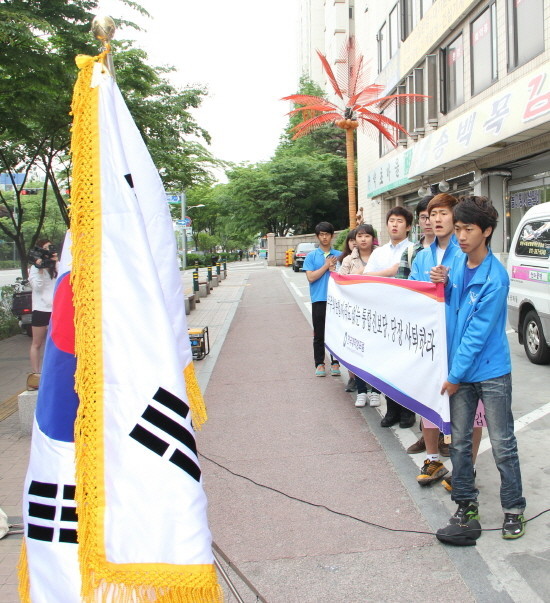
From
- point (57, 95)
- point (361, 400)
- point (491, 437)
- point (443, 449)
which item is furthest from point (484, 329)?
point (57, 95)

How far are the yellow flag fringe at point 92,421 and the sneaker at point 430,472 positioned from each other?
278cm

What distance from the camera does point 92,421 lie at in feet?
6.03

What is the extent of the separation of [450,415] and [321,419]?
104 inches

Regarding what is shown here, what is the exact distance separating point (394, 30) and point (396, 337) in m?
21.1

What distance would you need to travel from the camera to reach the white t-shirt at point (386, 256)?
577 cm

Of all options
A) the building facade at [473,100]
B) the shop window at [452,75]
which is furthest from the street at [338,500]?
the shop window at [452,75]

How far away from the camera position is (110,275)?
6.18 feet

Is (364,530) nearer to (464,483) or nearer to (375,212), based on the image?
(464,483)

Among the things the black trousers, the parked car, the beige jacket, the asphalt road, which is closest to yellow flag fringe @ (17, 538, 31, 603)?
the asphalt road

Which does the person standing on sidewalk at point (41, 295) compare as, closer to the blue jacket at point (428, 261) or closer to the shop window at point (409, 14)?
the blue jacket at point (428, 261)

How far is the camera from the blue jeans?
340 centimetres

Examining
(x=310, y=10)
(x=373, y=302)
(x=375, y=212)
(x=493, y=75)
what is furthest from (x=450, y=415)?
(x=310, y=10)

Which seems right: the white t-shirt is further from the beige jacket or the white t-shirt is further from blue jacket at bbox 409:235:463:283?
blue jacket at bbox 409:235:463:283

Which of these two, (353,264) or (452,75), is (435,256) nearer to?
(353,264)
